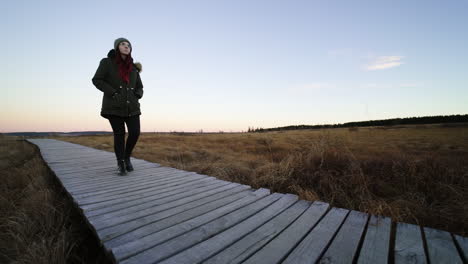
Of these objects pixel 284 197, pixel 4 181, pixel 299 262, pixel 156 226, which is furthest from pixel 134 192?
pixel 4 181

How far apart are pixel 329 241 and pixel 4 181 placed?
557 centimetres

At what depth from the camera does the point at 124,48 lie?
298 centimetres

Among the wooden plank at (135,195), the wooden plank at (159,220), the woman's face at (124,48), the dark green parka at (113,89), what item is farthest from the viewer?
the woman's face at (124,48)

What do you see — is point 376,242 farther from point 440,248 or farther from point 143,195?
point 143,195

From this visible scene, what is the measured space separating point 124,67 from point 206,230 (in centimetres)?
275

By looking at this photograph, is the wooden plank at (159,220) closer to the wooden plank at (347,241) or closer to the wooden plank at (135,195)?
the wooden plank at (135,195)

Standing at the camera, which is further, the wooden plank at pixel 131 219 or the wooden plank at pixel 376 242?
the wooden plank at pixel 131 219

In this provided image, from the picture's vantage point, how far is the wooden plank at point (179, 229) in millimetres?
1140

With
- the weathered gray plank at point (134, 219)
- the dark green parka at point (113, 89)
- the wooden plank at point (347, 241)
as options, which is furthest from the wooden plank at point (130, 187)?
the wooden plank at point (347, 241)

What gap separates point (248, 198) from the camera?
2.11 metres

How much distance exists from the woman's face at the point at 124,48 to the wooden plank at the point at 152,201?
7.23ft

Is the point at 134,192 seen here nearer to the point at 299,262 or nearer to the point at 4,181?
the point at 299,262

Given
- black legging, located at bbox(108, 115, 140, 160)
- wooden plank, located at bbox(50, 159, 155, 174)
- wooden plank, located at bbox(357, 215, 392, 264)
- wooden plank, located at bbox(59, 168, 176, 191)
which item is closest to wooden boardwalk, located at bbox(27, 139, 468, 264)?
wooden plank, located at bbox(357, 215, 392, 264)

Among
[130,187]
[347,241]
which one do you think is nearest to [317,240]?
[347,241]
